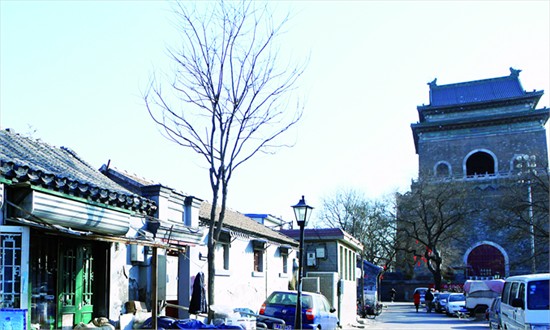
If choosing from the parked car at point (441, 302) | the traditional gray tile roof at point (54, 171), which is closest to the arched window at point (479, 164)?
the parked car at point (441, 302)

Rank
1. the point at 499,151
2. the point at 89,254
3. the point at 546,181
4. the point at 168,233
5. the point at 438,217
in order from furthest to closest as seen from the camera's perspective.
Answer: the point at 499,151 → the point at 438,217 → the point at 546,181 → the point at 168,233 → the point at 89,254

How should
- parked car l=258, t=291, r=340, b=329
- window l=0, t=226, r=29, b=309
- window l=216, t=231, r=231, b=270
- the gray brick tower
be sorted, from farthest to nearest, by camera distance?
the gray brick tower, window l=216, t=231, r=231, b=270, parked car l=258, t=291, r=340, b=329, window l=0, t=226, r=29, b=309

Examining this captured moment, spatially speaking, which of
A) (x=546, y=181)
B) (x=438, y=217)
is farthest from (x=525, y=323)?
(x=438, y=217)

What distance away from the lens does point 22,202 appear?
8.21 m

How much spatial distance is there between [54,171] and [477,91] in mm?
60674

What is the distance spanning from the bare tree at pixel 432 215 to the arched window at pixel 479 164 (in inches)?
267

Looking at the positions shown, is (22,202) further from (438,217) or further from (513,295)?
(438,217)

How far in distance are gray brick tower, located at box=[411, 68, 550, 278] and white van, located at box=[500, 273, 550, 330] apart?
41.3 m

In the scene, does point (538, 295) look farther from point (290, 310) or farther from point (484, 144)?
point (484, 144)

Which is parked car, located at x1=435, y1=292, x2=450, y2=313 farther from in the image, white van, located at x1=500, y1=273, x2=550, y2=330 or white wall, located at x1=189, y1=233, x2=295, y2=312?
white van, located at x1=500, y1=273, x2=550, y2=330

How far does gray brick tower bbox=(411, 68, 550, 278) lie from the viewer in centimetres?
5838

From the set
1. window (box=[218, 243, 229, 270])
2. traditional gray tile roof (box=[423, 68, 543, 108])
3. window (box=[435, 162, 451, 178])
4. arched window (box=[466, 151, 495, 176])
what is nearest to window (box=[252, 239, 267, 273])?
window (box=[218, 243, 229, 270])

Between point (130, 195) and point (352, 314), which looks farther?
point (352, 314)

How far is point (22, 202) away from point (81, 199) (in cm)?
113
